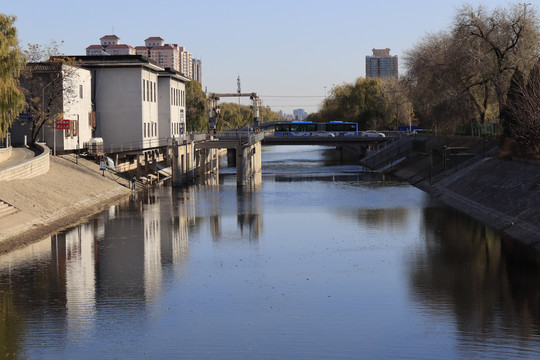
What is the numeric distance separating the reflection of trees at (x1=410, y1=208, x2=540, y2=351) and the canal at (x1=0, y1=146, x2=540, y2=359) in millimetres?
79

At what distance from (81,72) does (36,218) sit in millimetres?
A: 29055

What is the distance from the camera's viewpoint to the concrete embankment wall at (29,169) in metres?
49.9

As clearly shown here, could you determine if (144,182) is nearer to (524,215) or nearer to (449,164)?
(449,164)

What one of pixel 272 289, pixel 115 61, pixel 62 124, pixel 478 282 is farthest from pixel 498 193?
pixel 115 61

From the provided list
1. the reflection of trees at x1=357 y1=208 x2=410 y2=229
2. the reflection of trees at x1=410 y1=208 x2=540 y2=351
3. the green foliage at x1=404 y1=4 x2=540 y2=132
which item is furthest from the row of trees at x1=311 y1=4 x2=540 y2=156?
the reflection of trees at x1=410 y1=208 x2=540 y2=351

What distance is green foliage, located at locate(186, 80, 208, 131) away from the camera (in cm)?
14375

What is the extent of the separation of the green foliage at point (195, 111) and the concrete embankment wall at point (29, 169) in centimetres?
8096

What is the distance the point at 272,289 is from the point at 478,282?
Result: 838cm

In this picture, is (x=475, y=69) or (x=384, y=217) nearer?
(x=384, y=217)

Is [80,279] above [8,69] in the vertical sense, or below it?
below

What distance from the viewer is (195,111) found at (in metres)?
144

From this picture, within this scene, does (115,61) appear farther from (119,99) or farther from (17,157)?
(17,157)

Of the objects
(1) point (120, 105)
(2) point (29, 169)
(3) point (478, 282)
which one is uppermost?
(1) point (120, 105)

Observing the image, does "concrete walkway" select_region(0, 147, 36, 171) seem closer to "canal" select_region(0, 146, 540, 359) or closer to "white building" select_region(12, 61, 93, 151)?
"white building" select_region(12, 61, 93, 151)
